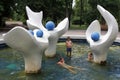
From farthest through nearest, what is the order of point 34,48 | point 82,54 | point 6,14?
point 6,14, point 82,54, point 34,48

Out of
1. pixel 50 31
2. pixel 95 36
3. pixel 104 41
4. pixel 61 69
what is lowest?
pixel 61 69

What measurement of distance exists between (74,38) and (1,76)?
547 inches

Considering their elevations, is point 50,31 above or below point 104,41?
above

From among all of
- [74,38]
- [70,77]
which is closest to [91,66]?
[70,77]

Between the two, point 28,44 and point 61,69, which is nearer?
point 28,44

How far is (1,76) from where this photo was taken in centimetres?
1284

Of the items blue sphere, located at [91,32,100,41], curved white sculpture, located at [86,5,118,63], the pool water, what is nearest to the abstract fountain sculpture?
the pool water

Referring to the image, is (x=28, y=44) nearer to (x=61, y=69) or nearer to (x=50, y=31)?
(x=61, y=69)

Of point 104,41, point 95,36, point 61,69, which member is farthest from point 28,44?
point 104,41

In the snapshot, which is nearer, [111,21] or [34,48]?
[34,48]

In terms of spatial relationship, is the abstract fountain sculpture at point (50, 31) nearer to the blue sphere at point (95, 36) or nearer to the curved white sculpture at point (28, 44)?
the blue sphere at point (95, 36)

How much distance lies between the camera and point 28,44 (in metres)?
11.9

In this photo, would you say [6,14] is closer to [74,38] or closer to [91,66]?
[74,38]

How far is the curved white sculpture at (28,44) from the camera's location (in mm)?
11180
